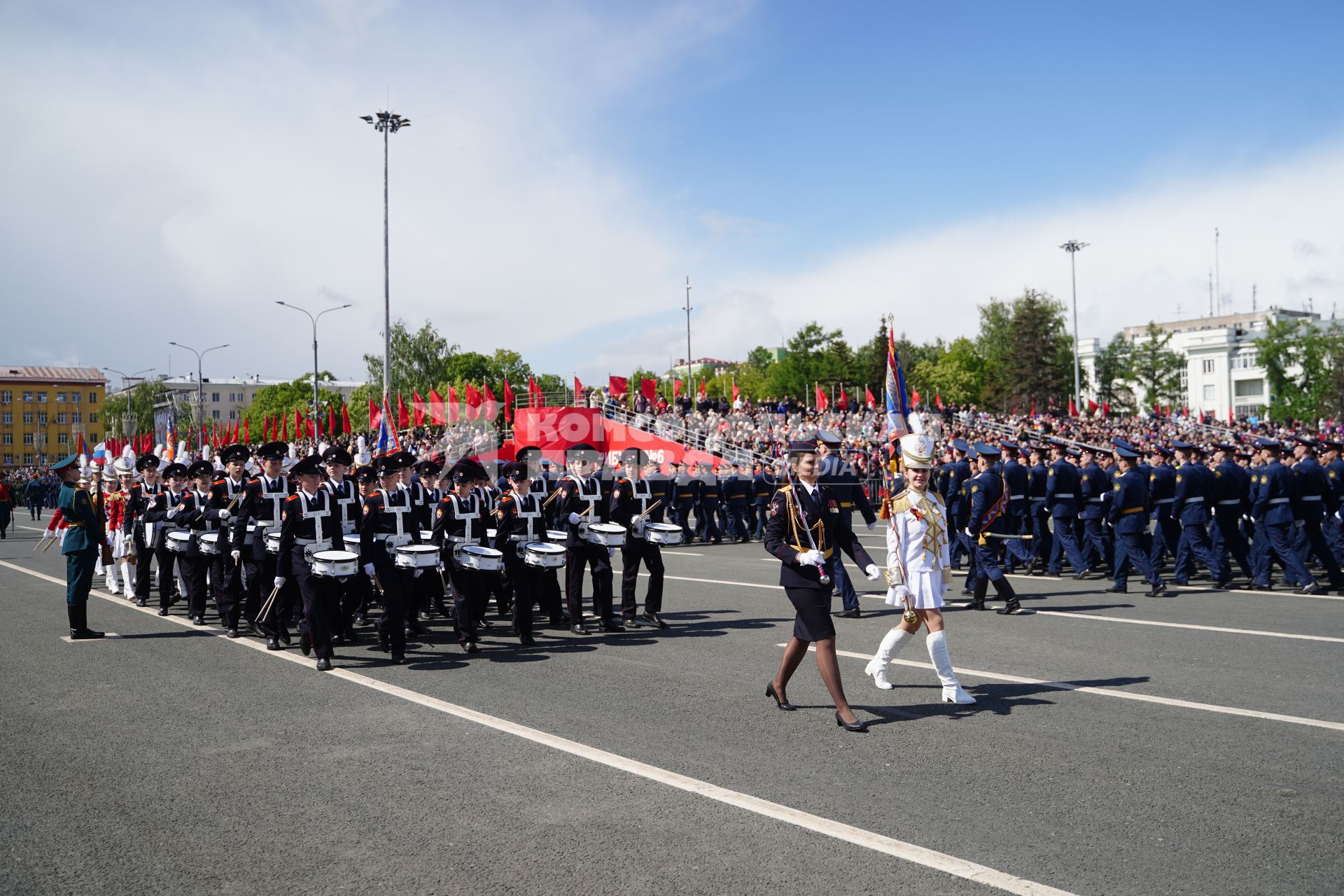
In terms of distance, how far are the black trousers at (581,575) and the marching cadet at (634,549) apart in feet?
0.66

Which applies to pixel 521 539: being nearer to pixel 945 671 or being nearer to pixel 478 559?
pixel 478 559

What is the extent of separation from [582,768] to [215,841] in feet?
6.74

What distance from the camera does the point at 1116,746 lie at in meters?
6.29

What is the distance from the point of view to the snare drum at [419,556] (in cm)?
959

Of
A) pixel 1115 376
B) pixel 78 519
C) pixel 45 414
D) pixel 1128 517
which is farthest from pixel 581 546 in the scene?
pixel 45 414

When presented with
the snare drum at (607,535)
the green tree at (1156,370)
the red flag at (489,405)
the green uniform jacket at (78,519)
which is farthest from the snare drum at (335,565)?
the green tree at (1156,370)

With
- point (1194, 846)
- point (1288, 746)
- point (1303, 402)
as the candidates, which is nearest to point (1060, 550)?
point (1288, 746)

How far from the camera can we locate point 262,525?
10734 millimetres

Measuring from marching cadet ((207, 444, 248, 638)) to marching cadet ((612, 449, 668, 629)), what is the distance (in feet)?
13.7

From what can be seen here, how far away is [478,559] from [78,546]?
4.93 metres

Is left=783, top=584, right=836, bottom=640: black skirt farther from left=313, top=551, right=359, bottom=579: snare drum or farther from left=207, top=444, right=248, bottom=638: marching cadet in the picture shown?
left=207, top=444, right=248, bottom=638: marching cadet

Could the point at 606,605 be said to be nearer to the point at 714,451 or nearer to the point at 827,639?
the point at 827,639

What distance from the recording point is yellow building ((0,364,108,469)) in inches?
5276

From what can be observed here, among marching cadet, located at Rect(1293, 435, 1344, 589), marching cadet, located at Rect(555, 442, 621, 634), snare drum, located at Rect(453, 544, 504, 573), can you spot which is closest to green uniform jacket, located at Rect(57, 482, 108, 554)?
snare drum, located at Rect(453, 544, 504, 573)
